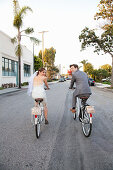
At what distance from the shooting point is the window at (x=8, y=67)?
24.3 m

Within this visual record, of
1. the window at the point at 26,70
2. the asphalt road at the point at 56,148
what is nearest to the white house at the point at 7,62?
the window at the point at 26,70

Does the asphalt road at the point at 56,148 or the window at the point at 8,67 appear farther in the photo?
the window at the point at 8,67

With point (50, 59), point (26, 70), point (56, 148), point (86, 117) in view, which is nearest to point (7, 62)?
point (26, 70)

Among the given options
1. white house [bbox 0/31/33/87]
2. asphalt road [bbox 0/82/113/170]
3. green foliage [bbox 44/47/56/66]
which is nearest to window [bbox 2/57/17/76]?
white house [bbox 0/31/33/87]

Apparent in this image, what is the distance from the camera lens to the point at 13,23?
22641 millimetres

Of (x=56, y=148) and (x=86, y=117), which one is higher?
(x=86, y=117)

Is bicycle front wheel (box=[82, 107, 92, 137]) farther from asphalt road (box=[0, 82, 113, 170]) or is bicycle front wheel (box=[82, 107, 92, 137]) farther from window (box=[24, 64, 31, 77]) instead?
window (box=[24, 64, 31, 77])

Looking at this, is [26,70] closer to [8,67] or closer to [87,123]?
[8,67]

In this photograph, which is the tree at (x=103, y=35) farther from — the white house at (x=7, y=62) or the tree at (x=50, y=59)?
the tree at (x=50, y=59)

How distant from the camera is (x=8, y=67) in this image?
85.9 ft

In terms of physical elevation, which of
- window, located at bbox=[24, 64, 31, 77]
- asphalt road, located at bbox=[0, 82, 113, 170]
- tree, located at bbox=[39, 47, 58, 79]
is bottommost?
asphalt road, located at bbox=[0, 82, 113, 170]

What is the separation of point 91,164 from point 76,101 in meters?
2.40

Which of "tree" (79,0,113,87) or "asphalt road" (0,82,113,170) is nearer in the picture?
"asphalt road" (0,82,113,170)

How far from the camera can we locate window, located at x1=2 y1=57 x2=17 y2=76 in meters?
24.3
